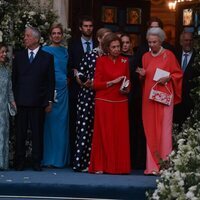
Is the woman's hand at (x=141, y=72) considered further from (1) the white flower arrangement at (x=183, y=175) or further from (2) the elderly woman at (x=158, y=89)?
(1) the white flower arrangement at (x=183, y=175)

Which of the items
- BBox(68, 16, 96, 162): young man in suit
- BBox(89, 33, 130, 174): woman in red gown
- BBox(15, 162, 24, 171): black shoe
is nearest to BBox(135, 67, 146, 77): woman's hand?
BBox(89, 33, 130, 174): woman in red gown

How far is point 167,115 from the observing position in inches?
430

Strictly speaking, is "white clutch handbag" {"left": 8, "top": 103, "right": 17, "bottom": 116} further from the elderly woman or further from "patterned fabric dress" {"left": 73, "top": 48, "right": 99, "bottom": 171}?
the elderly woman

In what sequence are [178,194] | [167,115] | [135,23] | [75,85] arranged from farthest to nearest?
[135,23] → [75,85] → [167,115] → [178,194]

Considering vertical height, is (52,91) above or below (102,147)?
above

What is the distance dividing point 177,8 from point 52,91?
6.22 m

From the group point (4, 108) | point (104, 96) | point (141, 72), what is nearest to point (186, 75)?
point (141, 72)

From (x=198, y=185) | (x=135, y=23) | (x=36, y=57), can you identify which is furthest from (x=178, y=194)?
(x=135, y=23)

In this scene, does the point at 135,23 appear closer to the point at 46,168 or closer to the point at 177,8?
the point at 177,8

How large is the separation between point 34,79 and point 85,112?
33.5 inches

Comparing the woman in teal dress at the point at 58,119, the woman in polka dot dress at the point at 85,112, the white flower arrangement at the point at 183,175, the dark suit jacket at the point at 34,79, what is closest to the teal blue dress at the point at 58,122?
the woman in teal dress at the point at 58,119

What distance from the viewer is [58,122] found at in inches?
460

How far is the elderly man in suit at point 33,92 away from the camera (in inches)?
432

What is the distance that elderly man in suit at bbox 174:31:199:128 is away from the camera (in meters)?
11.4
